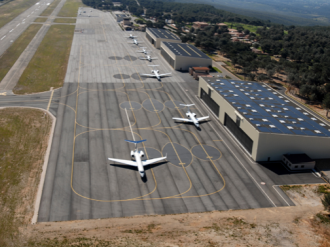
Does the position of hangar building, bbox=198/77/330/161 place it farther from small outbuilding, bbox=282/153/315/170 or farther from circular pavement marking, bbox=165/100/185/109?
circular pavement marking, bbox=165/100/185/109

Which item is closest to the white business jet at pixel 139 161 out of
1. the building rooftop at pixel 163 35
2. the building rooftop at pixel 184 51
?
the building rooftop at pixel 184 51

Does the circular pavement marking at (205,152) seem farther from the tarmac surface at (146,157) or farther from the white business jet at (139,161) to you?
the white business jet at (139,161)

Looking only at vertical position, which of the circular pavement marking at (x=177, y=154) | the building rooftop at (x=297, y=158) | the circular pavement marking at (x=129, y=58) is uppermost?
the circular pavement marking at (x=129, y=58)

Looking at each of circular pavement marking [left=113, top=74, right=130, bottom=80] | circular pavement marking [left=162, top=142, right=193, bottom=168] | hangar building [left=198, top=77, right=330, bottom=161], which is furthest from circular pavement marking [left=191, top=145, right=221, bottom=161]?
circular pavement marking [left=113, top=74, right=130, bottom=80]

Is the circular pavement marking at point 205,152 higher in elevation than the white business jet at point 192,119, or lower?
lower

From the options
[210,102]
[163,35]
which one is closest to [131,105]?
[210,102]

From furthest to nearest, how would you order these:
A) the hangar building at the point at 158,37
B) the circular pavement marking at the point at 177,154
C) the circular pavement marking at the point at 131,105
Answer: the hangar building at the point at 158,37
the circular pavement marking at the point at 131,105
the circular pavement marking at the point at 177,154
